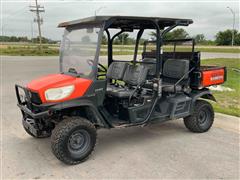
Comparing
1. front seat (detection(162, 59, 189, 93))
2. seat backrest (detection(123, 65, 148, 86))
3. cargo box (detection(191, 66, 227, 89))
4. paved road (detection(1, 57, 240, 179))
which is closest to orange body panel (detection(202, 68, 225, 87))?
cargo box (detection(191, 66, 227, 89))

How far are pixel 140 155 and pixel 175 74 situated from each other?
1.72 metres

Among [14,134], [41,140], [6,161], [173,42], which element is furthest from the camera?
[173,42]

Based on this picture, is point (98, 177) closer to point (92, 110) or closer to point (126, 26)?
point (92, 110)

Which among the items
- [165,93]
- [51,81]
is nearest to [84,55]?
[51,81]

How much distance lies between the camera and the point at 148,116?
4.55 m

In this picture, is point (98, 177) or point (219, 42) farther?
point (219, 42)

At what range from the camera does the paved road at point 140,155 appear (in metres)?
3.63

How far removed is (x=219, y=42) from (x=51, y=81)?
66882mm

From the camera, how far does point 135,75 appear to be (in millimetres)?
4656

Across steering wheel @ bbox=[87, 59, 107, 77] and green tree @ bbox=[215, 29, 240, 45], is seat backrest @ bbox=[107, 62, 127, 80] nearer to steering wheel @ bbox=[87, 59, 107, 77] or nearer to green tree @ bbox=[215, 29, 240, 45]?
steering wheel @ bbox=[87, 59, 107, 77]

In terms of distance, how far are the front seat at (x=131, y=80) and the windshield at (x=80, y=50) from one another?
1.89 ft

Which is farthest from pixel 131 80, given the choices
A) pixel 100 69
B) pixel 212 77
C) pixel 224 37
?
pixel 224 37

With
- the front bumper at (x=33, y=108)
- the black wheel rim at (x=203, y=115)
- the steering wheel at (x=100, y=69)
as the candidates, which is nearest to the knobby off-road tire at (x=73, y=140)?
the front bumper at (x=33, y=108)

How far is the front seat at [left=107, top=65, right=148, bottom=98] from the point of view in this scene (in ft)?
14.3
